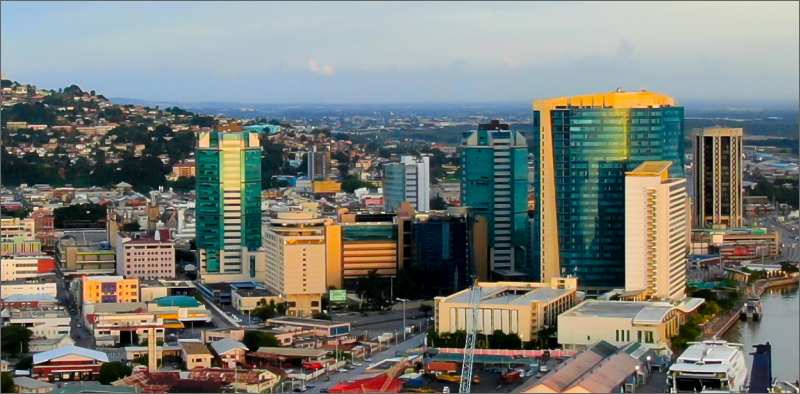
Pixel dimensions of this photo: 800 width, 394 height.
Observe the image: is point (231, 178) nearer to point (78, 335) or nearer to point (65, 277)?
point (65, 277)

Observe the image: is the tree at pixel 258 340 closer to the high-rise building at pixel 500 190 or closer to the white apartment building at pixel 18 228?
the high-rise building at pixel 500 190

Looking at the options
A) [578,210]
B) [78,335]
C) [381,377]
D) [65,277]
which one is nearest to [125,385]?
[381,377]

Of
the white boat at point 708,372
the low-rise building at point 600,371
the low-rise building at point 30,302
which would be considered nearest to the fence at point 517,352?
the low-rise building at point 600,371

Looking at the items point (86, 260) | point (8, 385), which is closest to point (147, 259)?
point (86, 260)

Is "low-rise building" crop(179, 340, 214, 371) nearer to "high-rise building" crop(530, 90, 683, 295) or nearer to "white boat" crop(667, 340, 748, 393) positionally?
"white boat" crop(667, 340, 748, 393)

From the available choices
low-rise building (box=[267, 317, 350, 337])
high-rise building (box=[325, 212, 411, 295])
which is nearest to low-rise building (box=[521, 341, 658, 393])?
low-rise building (box=[267, 317, 350, 337])
